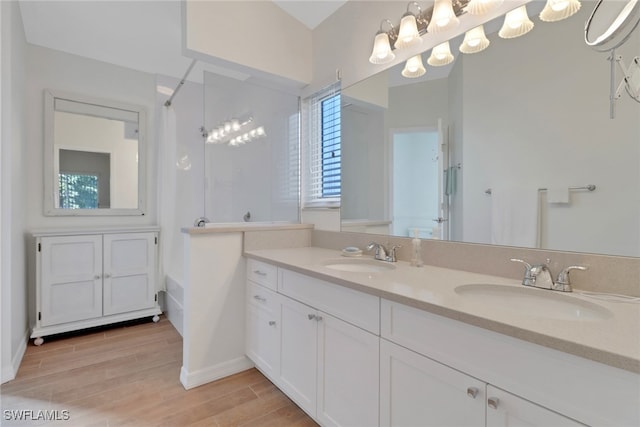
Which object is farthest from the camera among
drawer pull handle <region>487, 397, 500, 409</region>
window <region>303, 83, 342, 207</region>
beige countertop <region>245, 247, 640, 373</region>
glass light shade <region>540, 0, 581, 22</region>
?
window <region>303, 83, 342, 207</region>

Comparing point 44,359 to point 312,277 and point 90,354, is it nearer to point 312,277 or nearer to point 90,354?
point 90,354

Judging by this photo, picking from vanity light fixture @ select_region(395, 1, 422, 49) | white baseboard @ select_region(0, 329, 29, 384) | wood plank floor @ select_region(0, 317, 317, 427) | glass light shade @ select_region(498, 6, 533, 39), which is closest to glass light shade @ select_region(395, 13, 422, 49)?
vanity light fixture @ select_region(395, 1, 422, 49)

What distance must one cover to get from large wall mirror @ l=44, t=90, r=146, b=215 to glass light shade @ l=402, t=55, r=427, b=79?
273 cm

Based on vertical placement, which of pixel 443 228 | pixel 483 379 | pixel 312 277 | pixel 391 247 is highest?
pixel 443 228

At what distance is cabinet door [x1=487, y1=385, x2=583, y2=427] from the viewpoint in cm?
68

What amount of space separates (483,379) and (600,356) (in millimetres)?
293

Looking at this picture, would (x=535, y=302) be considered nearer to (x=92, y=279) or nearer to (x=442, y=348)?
(x=442, y=348)

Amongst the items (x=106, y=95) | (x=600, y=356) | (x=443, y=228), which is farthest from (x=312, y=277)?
(x=106, y=95)

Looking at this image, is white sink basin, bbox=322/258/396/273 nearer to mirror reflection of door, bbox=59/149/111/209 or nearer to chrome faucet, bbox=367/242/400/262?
chrome faucet, bbox=367/242/400/262

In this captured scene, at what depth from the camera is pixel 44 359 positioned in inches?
85.1

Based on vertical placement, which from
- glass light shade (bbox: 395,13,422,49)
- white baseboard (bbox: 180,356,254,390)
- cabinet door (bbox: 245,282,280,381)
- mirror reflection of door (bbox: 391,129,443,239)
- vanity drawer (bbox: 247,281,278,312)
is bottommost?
white baseboard (bbox: 180,356,254,390)

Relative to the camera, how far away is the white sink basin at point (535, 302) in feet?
3.00

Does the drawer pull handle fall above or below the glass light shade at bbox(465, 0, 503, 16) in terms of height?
below

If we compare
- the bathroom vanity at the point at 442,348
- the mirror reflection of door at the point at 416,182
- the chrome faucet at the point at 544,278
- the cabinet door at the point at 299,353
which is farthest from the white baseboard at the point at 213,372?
the chrome faucet at the point at 544,278
